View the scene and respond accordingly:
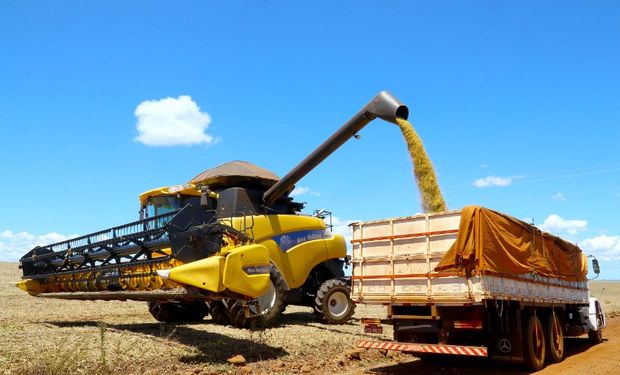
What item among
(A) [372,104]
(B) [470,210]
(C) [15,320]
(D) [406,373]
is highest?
(A) [372,104]

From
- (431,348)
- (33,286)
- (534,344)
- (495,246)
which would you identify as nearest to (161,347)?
(431,348)

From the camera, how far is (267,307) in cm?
1166

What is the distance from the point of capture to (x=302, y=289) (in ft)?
45.1

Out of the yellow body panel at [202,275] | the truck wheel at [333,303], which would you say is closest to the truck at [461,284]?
the yellow body panel at [202,275]

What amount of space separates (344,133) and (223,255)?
4321mm

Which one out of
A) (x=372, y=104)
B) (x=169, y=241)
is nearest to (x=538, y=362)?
(x=372, y=104)

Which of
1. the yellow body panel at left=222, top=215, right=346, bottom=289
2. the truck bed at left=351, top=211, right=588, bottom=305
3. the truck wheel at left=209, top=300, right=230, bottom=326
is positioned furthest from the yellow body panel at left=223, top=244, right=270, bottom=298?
the truck wheel at left=209, top=300, right=230, bottom=326

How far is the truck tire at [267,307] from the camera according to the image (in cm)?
1138

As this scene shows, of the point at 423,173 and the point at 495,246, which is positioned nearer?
the point at 495,246

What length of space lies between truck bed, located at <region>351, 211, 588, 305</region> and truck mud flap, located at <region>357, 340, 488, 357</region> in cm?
64

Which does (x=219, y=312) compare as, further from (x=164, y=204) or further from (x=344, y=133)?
(x=344, y=133)

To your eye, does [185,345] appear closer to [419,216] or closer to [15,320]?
[419,216]

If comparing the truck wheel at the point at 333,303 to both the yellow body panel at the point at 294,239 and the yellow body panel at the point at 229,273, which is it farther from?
the yellow body panel at the point at 229,273

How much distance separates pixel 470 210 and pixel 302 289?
6420 millimetres
